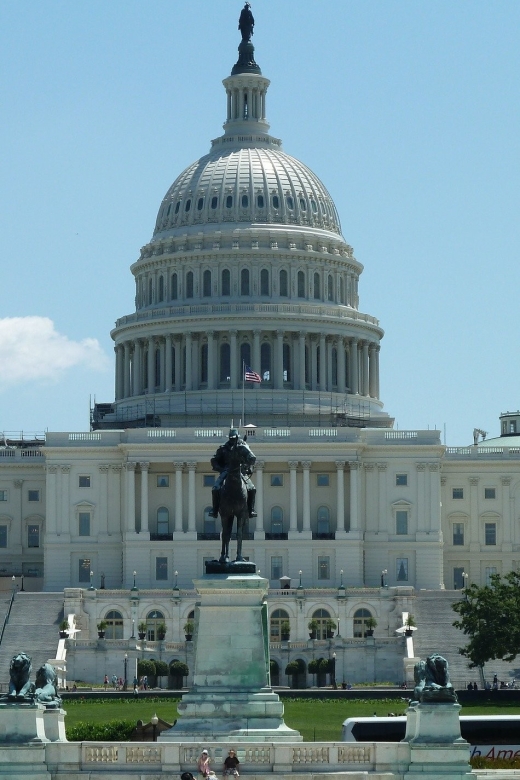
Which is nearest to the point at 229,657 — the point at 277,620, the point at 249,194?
the point at 277,620

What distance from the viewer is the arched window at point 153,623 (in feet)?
462

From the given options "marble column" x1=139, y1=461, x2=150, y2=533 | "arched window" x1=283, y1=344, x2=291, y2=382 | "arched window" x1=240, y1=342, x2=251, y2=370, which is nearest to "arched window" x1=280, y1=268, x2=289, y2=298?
"arched window" x1=283, y1=344, x2=291, y2=382

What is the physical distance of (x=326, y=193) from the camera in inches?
7259

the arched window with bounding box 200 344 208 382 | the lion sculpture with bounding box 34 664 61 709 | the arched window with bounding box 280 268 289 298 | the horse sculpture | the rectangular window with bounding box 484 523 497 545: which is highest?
the arched window with bounding box 280 268 289 298

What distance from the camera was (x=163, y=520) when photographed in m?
162

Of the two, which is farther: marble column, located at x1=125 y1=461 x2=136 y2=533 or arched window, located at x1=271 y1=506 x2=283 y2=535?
arched window, located at x1=271 y1=506 x2=283 y2=535

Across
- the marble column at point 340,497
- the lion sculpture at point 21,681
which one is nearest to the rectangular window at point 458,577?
the marble column at point 340,497

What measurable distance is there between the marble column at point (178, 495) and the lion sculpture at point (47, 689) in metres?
94.1

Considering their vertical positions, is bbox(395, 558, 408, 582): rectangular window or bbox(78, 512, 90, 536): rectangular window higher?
bbox(78, 512, 90, 536): rectangular window

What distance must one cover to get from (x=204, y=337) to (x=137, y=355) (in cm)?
669

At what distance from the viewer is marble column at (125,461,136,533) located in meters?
159

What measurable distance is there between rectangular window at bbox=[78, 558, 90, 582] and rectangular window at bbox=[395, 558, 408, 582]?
70.4 ft

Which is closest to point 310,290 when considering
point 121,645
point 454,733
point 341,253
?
point 341,253

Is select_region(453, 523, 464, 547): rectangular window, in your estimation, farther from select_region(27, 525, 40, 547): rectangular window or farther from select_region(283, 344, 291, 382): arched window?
select_region(27, 525, 40, 547): rectangular window
